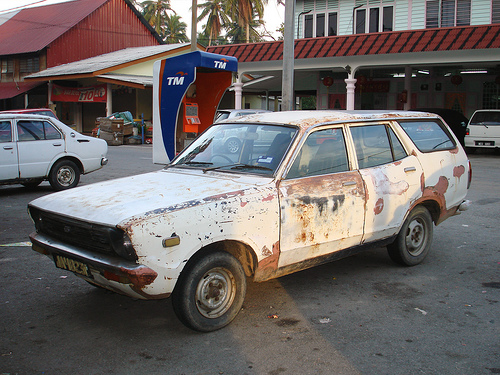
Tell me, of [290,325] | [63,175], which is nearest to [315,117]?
[290,325]

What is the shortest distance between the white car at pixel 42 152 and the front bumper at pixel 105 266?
6402 millimetres

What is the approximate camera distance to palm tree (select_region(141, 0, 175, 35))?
59.4m

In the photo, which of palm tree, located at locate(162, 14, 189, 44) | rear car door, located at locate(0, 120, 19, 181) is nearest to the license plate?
rear car door, located at locate(0, 120, 19, 181)

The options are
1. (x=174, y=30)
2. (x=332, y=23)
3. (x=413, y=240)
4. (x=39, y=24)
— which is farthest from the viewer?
(x=174, y=30)

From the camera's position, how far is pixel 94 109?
35.0m

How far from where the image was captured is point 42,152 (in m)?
10.1

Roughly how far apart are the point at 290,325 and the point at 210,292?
28.0 inches

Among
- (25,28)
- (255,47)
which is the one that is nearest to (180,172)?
(255,47)

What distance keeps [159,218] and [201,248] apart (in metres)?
0.43

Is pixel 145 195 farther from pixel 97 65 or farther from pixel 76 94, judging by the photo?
pixel 76 94

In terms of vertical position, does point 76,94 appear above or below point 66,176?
above

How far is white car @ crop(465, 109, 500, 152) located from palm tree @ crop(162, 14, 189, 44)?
164 feet

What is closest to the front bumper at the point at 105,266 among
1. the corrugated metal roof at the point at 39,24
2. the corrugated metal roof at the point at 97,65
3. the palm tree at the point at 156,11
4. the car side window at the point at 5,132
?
the car side window at the point at 5,132

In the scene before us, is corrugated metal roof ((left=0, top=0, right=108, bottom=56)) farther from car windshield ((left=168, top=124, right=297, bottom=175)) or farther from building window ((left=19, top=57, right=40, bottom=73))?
car windshield ((left=168, top=124, right=297, bottom=175))
